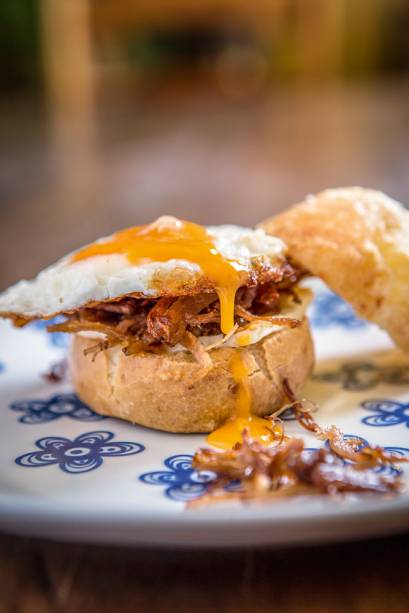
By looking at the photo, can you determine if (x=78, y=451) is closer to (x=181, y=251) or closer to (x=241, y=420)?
(x=241, y=420)

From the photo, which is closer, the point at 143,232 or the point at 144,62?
the point at 143,232

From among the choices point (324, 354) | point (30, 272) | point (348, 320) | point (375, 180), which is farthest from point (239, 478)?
point (375, 180)

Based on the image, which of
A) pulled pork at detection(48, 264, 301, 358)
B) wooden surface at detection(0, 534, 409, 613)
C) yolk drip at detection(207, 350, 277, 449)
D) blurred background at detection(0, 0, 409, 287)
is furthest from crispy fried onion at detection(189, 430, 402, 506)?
blurred background at detection(0, 0, 409, 287)

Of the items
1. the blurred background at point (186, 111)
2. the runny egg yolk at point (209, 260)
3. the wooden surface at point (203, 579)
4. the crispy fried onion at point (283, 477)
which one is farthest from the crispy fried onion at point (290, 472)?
the blurred background at point (186, 111)

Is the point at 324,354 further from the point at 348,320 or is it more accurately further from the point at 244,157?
the point at 244,157

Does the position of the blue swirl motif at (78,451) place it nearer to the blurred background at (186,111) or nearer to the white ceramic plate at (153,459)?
the white ceramic plate at (153,459)

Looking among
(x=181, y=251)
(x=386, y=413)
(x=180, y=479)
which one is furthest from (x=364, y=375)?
(x=180, y=479)
